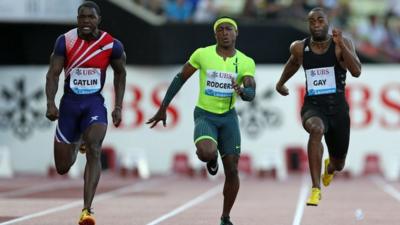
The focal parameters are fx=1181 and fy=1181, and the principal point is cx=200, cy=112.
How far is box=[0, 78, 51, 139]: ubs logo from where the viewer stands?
28312mm

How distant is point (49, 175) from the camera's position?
27.1m

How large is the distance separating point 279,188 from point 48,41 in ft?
26.3

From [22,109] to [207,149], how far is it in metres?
17.0

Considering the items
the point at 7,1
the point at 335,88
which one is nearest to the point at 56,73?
the point at 335,88

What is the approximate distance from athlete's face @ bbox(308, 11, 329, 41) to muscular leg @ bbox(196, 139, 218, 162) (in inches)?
70.5

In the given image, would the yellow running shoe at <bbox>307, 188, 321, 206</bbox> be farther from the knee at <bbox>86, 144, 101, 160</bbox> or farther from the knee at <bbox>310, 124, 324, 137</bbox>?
the knee at <bbox>86, 144, 101, 160</bbox>

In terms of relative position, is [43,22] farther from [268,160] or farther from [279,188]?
[279,188]

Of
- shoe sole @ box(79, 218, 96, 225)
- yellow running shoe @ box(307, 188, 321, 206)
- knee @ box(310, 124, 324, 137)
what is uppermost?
knee @ box(310, 124, 324, 137)

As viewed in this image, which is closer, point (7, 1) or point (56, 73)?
point (56, 73)

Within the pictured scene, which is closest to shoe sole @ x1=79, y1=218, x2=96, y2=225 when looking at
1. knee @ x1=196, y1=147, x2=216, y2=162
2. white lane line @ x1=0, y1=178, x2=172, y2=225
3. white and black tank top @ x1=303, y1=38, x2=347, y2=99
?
knee @ x1=196, y1=147, x2=216, y2=162

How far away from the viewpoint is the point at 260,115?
1107 inches

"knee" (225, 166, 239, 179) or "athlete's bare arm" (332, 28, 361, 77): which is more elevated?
"athlete's bare arm" (332, 28, 361, 77)

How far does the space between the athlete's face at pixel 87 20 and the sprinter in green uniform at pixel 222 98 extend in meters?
1.08

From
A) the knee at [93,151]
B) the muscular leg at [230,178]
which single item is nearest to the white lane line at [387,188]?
the muscular leg at [230,178]
